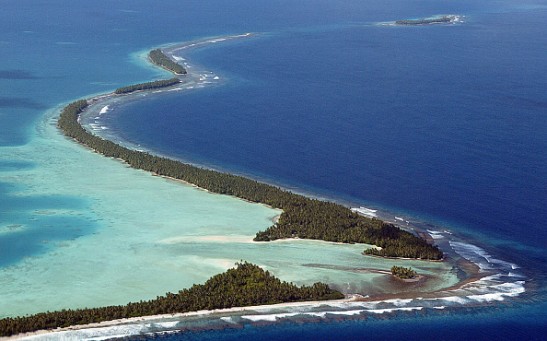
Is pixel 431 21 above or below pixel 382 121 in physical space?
above

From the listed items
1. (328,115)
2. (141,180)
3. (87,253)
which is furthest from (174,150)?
(87,253)

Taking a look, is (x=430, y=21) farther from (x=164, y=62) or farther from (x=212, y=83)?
(x=212, y=83)

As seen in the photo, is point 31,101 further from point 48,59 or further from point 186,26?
point 186,26

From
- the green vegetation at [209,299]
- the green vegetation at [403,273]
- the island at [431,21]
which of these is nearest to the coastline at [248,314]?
the green vegetation at [209,299]

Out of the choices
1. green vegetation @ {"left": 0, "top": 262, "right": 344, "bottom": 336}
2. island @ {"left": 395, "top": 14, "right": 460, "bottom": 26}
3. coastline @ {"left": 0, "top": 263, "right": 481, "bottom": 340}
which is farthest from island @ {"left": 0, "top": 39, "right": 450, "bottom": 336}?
island @ {"left": 395, "top": 14, "right": 460, "bottom": 26}

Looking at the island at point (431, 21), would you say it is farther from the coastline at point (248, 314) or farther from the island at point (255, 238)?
the coastline at point (248, 314)

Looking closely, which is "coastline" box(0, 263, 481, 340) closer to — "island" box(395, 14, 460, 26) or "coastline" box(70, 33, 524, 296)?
"coastline" box(70, 33, 524, 296)

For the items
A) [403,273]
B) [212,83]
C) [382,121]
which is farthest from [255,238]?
[212,83]
